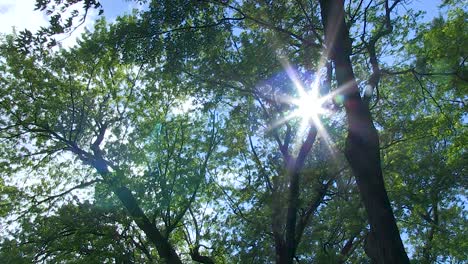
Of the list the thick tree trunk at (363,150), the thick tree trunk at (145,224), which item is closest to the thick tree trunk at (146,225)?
the thick tree trunk at (145,224)

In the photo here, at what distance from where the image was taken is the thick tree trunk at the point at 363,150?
5461 mm

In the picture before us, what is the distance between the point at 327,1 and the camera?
696cm

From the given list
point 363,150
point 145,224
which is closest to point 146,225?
point 145,224

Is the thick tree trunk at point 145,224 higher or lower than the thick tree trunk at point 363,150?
higher

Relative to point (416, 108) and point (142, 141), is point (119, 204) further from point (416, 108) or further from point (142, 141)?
point (416, 108)

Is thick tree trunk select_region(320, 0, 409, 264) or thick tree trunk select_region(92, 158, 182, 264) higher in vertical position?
thick tree trunk select_region(92, 158, 182, 264)

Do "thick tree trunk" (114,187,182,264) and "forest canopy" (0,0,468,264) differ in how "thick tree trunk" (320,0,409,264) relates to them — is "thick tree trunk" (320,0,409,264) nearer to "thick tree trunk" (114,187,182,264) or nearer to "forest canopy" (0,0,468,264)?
"forest canopy" (0,0,468,264)

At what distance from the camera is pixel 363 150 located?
6.01m

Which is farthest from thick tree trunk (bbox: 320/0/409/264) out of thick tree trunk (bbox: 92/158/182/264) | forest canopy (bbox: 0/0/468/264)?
thick tree trunk (bbox: 92/158/182/264)

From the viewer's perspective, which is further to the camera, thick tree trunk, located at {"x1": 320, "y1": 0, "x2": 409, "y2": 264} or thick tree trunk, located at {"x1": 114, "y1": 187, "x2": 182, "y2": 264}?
thick tree trunk, located at {"x1": 114, "y1": 187, "x2": 182, "y2": 264}

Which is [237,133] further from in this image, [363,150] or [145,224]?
[363,150]

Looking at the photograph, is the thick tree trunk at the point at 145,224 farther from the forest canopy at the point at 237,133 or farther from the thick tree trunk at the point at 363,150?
the thick tree trunk at the point at 363,150

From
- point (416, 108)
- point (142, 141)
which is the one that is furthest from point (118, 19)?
point (416, 108)

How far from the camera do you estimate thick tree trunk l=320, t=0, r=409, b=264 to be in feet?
17.9
